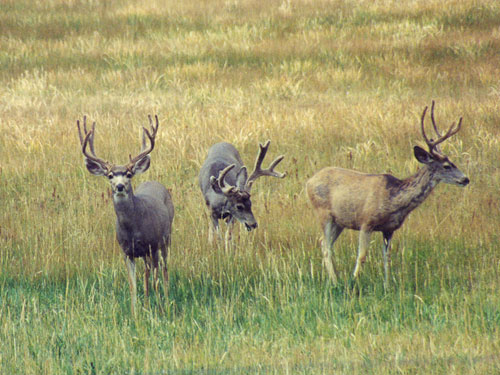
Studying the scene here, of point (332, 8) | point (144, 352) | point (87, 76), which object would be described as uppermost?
point (332, 8)

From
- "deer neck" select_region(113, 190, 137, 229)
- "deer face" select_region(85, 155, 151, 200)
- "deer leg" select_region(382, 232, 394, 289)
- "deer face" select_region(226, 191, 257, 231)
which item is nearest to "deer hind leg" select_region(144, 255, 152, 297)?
"deer neck" select_region(113, 190, 137, 229)

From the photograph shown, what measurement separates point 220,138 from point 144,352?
5.72m

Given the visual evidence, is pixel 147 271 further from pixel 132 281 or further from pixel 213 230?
pixel 213 230

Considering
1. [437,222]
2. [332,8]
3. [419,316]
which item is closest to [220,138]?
[437,222]

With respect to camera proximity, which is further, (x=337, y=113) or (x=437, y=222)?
(x=337, y=113)

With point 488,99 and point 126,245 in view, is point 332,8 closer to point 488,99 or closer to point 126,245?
point 488,99

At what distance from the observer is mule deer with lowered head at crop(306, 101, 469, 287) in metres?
5.71

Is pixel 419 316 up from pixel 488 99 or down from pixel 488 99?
down

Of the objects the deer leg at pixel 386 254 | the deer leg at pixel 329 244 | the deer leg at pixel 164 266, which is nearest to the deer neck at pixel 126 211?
the deer leg at pixel 164 266

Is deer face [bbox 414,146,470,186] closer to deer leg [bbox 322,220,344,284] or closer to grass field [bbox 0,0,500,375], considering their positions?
grass field [bbox 0,0,500,375]

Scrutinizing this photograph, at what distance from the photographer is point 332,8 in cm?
2072

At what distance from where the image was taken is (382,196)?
576 centimetres

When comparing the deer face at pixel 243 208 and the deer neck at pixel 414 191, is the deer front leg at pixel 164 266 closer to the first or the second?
the deer face at pixel 243 208

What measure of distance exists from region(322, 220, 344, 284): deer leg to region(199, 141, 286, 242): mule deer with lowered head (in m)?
0.57
